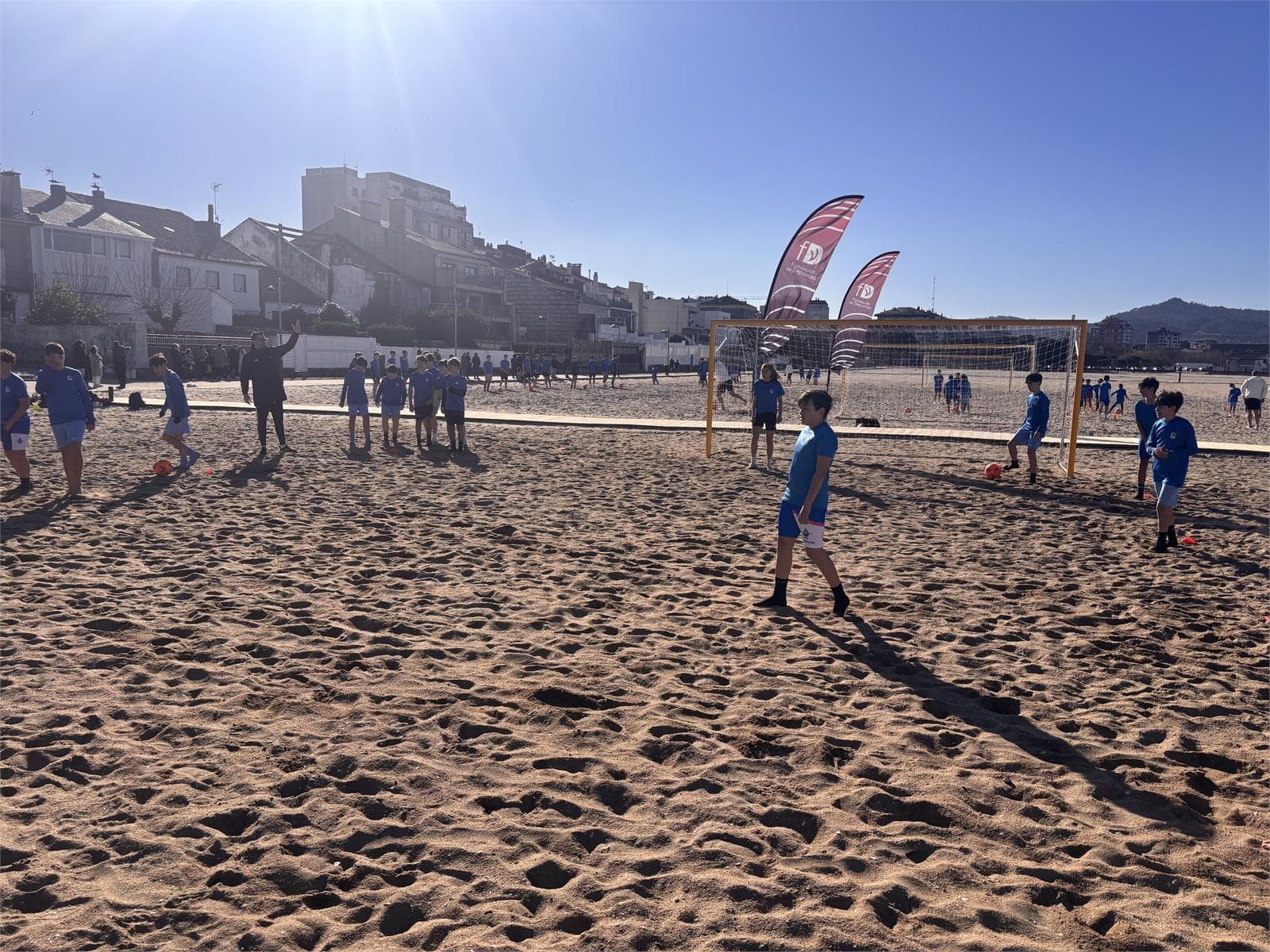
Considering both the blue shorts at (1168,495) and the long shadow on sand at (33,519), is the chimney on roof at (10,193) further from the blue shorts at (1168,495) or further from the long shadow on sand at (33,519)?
the blue shorts at (1168,495)

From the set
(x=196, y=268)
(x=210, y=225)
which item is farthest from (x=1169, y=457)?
(x=210, y=225)

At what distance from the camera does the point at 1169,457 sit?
27.0 ft

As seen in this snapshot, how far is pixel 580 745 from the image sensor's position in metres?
4.09

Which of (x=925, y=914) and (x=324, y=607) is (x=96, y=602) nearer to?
(x=324, y=607)

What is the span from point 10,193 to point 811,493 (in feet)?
158

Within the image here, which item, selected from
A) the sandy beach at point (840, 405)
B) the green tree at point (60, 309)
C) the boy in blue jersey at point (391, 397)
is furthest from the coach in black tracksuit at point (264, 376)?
the green tree at point (60, 309)

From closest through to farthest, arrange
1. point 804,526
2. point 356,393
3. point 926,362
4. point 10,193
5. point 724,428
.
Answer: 1. point 804,526
2. point 356,393
3. point 724,428
4. point 926,362
5. point 10,193

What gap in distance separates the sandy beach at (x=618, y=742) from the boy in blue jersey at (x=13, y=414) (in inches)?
53.5

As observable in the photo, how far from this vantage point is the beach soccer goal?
47.2 ft

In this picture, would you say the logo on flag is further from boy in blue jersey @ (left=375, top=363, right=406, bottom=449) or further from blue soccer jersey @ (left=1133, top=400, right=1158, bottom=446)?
blue soccer jersey @ (left=1133, top=400, right=1158, bottom=446)

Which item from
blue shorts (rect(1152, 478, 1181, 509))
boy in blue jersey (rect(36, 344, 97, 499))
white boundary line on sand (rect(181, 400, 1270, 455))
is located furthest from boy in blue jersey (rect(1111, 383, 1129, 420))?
boy in blue jersey (rect(36, 344, 97, 499))

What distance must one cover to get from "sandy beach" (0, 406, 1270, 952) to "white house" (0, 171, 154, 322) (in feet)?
133

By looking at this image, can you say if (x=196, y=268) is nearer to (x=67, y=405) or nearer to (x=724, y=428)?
(x=724, y=428)

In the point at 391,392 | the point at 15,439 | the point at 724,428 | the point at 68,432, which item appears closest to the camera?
the point at 68,432
